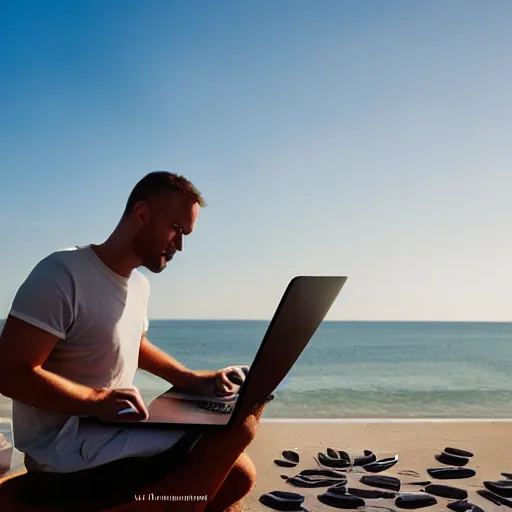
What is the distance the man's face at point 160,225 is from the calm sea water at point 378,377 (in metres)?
0.43

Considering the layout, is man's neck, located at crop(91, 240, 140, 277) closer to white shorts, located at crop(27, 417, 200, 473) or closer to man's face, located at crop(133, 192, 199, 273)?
man's face, located at crop(133, 192, 199, 273)

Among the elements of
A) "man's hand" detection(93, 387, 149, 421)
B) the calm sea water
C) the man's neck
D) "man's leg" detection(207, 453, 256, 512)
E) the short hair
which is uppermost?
the calm sea water

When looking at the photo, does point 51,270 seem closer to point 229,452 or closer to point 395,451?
point 229,452

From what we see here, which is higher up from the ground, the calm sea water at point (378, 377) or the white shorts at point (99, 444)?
the calm sea water at point (378, 377)

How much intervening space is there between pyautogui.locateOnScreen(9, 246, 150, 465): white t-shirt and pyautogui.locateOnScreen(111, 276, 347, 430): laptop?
6.7 inches

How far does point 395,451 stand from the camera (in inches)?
182

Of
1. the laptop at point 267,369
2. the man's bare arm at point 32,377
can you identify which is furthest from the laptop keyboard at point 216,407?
the man's bare arm at point 32,377

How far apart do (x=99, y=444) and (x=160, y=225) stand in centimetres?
51

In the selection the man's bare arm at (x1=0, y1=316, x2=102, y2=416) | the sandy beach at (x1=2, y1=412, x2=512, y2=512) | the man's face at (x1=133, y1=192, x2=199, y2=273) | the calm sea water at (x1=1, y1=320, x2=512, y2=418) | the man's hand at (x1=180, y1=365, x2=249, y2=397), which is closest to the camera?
the man's bare arm at (x1=0, y1=316, x2=102, y2=416)

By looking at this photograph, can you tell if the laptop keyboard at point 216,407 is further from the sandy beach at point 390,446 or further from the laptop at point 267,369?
the sandy beach at point 390,446

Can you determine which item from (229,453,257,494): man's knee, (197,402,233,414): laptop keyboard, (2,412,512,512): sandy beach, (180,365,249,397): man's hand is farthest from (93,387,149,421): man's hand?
(2,412,512,512): sandy beach

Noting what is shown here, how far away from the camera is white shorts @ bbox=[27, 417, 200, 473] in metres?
1.44

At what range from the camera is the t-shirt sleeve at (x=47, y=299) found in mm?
1410

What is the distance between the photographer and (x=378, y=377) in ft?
82.8
